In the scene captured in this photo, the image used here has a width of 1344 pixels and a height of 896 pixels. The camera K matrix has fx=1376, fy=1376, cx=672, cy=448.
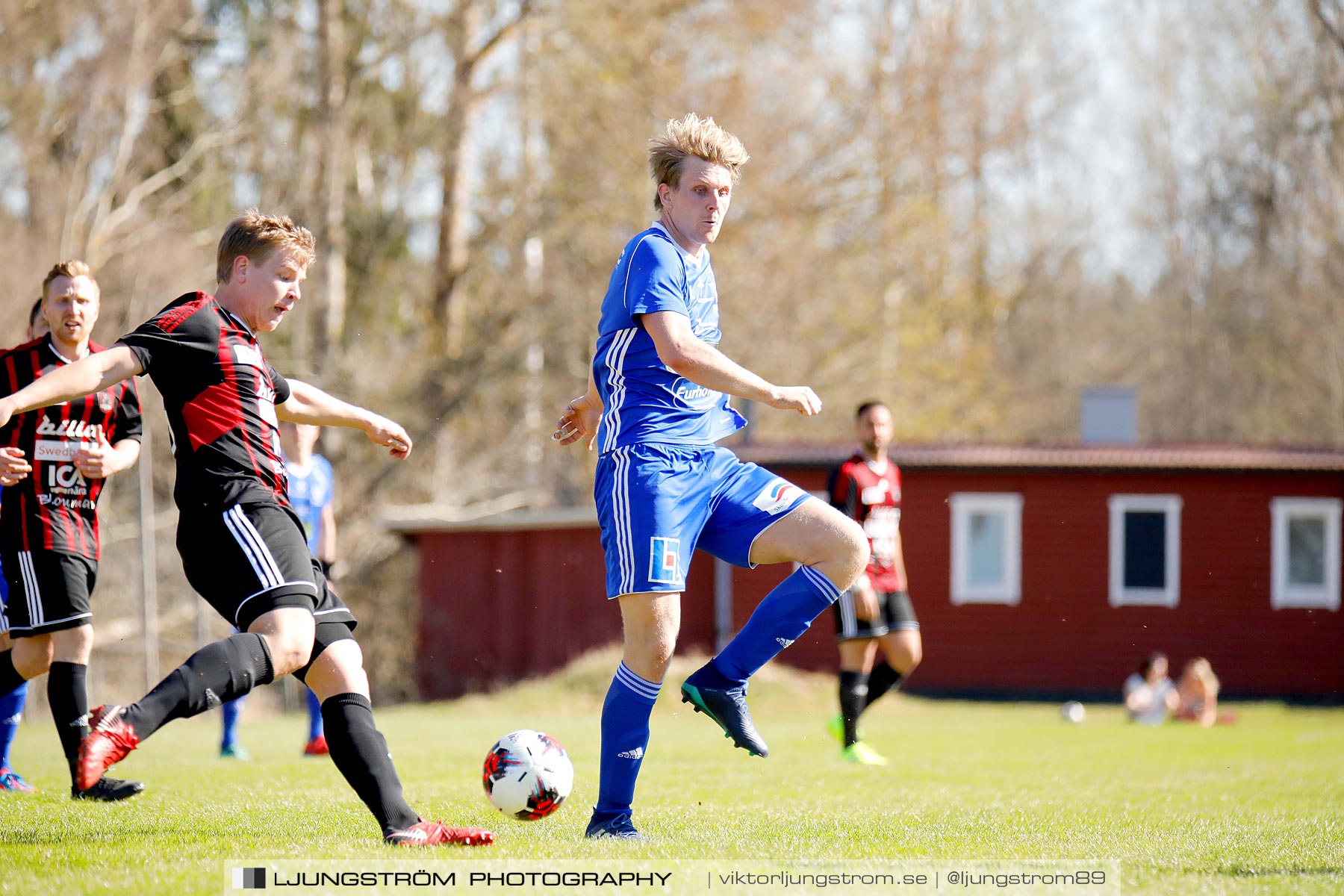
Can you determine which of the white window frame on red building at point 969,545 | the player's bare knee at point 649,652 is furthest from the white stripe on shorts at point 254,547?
the white window frame on red building at point 969,545

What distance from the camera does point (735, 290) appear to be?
27.9 metres

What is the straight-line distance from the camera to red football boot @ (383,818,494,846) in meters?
4.06

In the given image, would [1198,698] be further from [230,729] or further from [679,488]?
[679,488]

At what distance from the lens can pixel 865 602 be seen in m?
8.66

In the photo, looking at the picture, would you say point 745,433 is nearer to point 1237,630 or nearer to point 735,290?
point 735,290

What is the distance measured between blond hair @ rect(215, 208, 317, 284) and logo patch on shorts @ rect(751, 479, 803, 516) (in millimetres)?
1698

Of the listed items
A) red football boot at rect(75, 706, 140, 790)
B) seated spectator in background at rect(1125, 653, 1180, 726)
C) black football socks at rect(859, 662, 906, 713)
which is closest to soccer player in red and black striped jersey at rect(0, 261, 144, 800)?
red football boot at rect(75, 706, 140, 790)

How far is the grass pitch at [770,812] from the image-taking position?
4023 mm

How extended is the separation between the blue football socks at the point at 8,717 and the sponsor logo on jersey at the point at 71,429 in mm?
1233

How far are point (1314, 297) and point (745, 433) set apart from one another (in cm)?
1680

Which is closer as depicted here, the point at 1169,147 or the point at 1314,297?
the point at 1314,297

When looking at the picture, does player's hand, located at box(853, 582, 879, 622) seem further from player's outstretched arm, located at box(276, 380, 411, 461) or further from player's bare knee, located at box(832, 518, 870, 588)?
player's outstretched arm, located at box(276, 380, 411, 461)

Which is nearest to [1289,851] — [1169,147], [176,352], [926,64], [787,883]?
[787,883]

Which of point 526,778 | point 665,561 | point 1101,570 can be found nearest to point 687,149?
point 665,561
